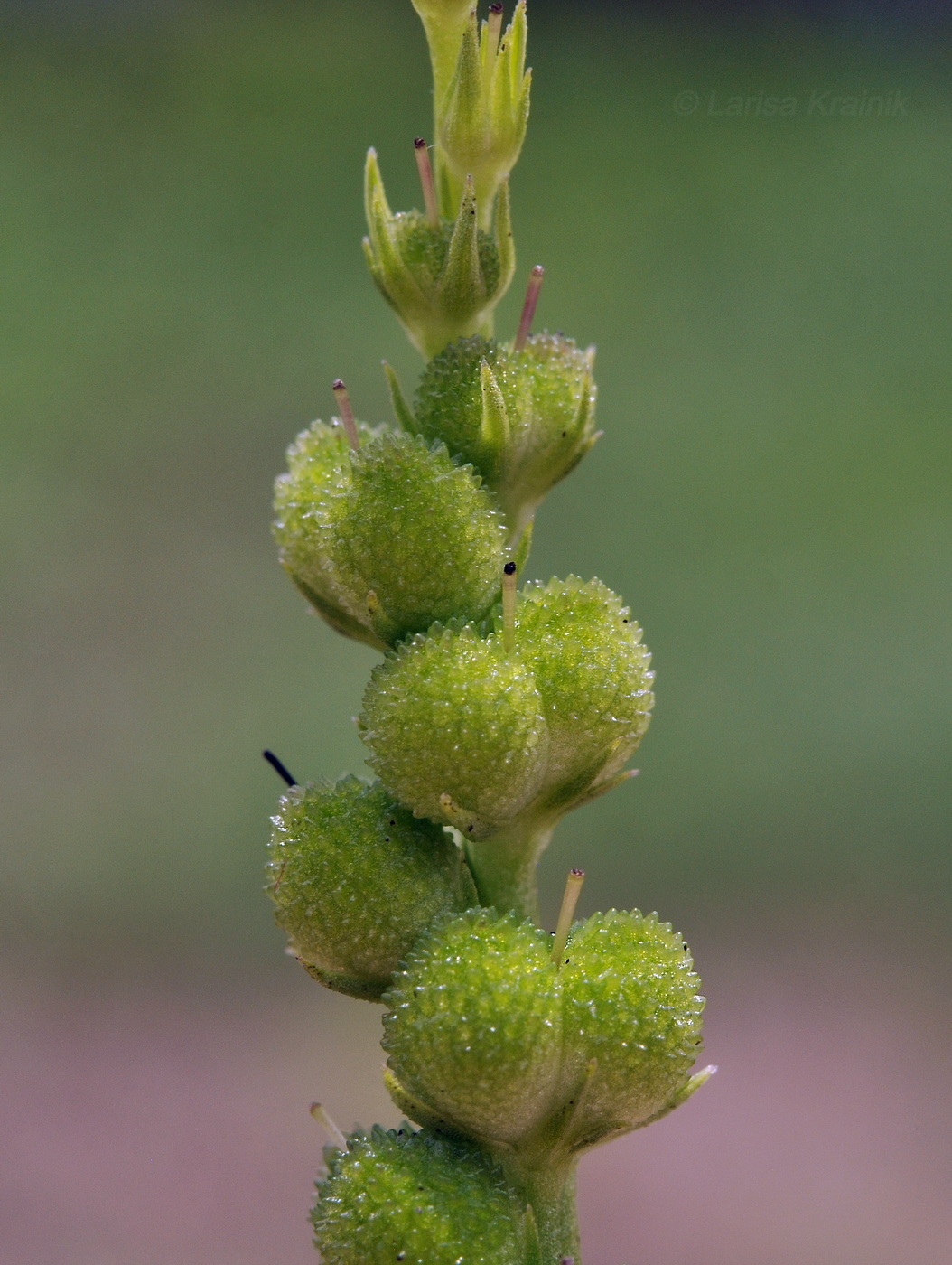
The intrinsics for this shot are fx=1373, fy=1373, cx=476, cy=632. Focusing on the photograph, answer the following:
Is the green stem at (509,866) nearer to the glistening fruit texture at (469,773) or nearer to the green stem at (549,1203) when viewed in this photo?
the glistening fruit texture at (469,773)

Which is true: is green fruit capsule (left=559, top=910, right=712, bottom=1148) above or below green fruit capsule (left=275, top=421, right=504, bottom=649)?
below

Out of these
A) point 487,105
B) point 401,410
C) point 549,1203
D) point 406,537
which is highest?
point 487,105

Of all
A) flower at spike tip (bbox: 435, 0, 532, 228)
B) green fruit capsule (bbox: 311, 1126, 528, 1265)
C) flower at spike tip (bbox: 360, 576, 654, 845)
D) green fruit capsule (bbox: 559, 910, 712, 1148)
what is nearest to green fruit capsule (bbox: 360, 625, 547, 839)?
flower at spike tip (bbox: 360, 576, 654, 845)

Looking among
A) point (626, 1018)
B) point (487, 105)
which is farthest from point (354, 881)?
point (487, 105)

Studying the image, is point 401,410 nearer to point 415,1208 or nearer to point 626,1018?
point 626,1018

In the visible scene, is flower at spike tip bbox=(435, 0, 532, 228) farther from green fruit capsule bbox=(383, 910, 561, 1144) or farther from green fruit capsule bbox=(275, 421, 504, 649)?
green fruit capsule bbox=(383, 910, 561, 1144)

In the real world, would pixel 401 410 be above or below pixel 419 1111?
above

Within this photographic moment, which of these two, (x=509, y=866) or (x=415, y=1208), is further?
(x=509, y=866)
